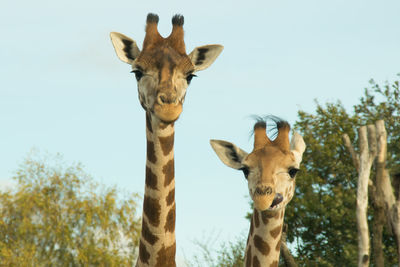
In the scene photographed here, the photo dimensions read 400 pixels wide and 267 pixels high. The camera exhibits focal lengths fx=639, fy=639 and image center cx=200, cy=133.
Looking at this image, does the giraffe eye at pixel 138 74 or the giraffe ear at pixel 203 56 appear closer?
the giraffe eye at pixel 138 74

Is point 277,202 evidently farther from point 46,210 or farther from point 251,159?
point 46,210

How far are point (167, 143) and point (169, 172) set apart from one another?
352 millimetres

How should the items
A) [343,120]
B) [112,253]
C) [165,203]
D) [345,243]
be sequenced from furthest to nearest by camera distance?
[112,253] < [343,120] < [345,243] < [165,203]

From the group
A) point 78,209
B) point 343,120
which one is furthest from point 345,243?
point 78,209

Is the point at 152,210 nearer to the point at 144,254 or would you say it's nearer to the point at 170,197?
the point at 170,197

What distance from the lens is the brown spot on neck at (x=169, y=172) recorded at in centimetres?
748

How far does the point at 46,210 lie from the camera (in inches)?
1246

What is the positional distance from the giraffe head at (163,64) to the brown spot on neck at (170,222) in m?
1.21

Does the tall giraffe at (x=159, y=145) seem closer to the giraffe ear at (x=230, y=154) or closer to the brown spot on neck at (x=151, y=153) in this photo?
the brown spot on neck at (x=151, y=153)

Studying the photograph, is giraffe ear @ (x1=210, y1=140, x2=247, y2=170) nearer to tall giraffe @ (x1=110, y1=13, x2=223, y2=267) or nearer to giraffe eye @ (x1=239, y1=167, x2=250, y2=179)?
giraffe eye @ (x1=239, y1=167, x2=250, y2=179)

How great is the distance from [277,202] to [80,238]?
24.2 m

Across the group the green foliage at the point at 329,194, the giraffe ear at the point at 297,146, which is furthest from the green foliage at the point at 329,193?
the giraffe ear at the point at 297,146

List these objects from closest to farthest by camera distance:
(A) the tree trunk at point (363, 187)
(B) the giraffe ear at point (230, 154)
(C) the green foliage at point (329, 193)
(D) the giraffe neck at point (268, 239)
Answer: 1. (D) the giraffe neck at point (268, 239)
2. (B) the giraffe ear at point (230, 154)
3. (A) the tree trunk at point (363, 187)
4. (C) the green foliage at point (329, 193)

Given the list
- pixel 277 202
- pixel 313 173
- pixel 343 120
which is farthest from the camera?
pixel 343 120
